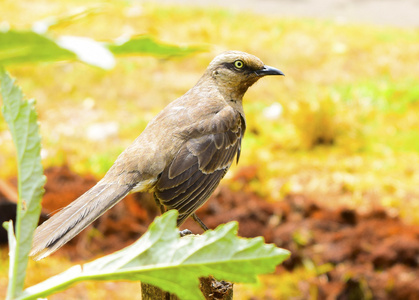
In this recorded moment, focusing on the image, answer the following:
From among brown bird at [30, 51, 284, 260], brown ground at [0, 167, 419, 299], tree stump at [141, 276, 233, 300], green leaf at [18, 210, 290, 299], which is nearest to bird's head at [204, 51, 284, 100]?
brown bird at [30, 51, 284, 260]

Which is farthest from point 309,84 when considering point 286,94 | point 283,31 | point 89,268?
point 89,268

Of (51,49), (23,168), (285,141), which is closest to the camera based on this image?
(51,49)

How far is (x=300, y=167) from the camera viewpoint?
580 centimetres

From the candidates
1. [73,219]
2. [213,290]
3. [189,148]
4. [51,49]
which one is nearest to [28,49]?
[51,49]

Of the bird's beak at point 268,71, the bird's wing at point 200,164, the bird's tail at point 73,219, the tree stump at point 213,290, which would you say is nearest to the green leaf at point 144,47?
the bird's tail at point 73,219

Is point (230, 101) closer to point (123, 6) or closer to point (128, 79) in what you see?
point (128, 79)

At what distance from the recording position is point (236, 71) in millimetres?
2641

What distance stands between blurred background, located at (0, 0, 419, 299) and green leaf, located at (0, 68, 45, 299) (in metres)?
0.09

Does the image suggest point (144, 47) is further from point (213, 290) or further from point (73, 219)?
point (213, 290)

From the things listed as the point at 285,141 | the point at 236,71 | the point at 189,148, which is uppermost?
the point at 236,71

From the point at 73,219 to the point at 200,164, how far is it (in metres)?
1.00

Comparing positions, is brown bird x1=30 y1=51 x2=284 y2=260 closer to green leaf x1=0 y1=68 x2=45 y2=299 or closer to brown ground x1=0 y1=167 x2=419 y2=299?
green leaf x1=0 y1=68 x2=45 y2=299

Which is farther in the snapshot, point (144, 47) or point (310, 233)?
point (310, 233)

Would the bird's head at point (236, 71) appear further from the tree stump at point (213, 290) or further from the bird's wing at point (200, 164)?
the tree stump at point (213, 290)
